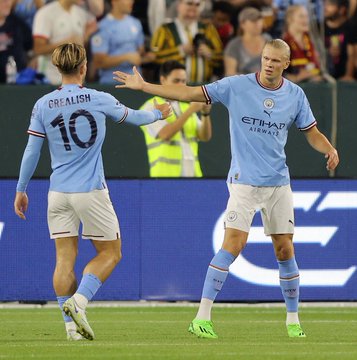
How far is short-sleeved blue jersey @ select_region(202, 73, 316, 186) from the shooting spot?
31.7 ft

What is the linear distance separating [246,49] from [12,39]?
2.85 metres

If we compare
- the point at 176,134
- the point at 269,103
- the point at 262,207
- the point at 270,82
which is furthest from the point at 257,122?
the point at 176,134

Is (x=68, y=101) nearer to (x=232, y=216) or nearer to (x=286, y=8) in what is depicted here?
(x=232, y=216)

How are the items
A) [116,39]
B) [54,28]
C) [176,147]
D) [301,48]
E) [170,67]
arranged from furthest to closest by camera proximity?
[301,48] < [116,39] < [54,28] < [176,147] < [170,67]

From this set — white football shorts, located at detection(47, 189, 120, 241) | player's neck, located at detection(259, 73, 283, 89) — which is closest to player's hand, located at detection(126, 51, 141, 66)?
player's neck, located at detection(259, 73, 283, 89)

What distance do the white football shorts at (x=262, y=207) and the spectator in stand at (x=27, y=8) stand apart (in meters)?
6.84

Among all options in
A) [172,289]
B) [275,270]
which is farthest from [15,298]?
[275,270]

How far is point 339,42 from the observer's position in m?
16.5

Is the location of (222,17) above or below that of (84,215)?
above

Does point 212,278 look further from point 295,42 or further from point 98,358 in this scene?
point 295,42

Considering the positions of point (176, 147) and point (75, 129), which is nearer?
point (75, 129)

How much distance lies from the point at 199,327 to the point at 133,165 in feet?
20.5

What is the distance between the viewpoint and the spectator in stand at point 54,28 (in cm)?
1562

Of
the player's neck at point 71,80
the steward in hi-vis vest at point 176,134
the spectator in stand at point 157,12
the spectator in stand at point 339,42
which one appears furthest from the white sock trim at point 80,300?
the spectator in stand at point 339,42
